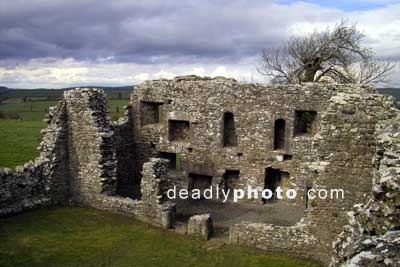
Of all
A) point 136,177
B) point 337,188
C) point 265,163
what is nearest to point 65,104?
point 136,177

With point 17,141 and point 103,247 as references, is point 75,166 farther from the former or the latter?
point 17,141

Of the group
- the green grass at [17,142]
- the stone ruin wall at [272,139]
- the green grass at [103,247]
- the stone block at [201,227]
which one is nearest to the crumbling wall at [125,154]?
the stone ruin wall at [272,139]

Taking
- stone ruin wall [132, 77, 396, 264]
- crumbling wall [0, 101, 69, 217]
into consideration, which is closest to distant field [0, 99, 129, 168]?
crumbling wall [0, 101, 69, 217]

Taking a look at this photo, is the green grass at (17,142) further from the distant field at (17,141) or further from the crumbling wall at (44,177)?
the crumbling wall at (44,177)

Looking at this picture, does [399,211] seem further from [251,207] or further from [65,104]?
[65,104]

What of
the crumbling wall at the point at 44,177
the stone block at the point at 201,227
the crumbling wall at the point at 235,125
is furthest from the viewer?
the crumbling wall at the point at 235,125

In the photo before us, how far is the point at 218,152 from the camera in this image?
2123cm

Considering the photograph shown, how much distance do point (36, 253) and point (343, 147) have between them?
9.65 meters

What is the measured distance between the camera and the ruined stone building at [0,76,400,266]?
41.5 ft

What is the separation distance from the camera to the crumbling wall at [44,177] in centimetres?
1742

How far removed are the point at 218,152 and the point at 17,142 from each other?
17.0m

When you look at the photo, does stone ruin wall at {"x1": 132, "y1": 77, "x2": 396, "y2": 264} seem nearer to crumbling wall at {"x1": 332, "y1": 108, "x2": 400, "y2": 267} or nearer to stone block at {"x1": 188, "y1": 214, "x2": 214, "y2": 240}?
stone block at {"x1": 188, "y1": 214, "x2": 214, "y2": 240}

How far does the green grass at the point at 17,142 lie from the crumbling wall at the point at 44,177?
20.7 feet

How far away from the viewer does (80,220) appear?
17.5 metres
